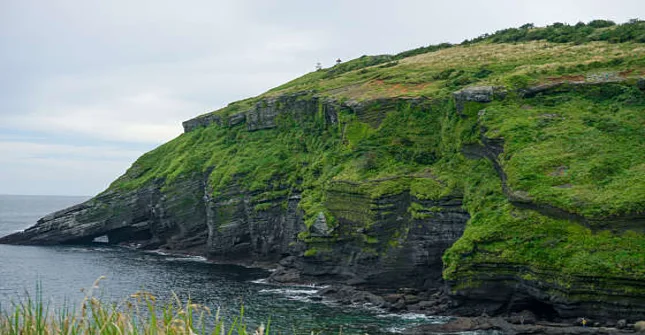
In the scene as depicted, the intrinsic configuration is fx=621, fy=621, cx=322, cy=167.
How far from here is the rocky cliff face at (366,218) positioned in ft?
167

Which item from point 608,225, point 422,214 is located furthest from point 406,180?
point 608,225

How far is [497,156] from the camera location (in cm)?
6362

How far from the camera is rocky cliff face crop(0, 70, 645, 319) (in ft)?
167

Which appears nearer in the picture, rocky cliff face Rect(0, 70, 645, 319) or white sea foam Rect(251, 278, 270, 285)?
rocky cliff face Rect(0, 70, 645, 319)

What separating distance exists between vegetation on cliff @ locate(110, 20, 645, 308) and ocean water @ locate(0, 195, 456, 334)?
10017 mm

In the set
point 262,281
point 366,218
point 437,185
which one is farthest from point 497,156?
point 262,281

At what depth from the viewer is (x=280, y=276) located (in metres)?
74.5

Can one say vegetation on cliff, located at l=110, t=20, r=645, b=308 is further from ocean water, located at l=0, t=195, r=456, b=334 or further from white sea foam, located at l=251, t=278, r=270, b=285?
white sea foam, located at l=251, t=278, r=270, b=285

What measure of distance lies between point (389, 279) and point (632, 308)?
1021 inches

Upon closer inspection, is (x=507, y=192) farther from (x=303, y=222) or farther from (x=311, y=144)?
(x=311, y=144)

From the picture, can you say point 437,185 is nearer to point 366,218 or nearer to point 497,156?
point 497,156

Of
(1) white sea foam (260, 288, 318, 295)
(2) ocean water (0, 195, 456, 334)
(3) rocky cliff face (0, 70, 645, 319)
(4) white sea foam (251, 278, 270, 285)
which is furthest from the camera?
(4) white sea foam (251, 278, 270, 285)

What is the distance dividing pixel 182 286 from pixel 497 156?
123 ft

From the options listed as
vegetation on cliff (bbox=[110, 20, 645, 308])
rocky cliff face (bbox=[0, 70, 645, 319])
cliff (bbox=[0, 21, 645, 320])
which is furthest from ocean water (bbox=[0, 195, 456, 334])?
vegetation on cliff (bbox=[110, 20, 645, 308])
